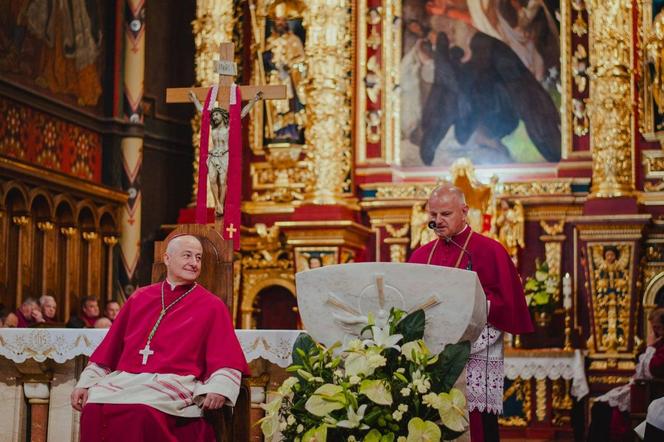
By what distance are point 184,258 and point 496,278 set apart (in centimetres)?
159

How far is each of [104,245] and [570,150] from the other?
527 cm

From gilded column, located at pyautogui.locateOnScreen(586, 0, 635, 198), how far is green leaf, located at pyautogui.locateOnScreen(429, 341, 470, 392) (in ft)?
24.7

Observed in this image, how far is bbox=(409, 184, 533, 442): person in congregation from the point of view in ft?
19.2

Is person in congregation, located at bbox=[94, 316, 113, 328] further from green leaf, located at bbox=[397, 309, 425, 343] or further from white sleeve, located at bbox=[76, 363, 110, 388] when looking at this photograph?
green leaf, located at bbox=[397, 309, 425, 343]

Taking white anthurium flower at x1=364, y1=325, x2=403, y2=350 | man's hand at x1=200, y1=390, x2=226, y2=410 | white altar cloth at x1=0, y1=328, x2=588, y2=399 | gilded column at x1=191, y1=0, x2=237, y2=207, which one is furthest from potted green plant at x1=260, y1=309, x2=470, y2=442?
gilded column at x1=191, y1=0, x2=237, y2=207

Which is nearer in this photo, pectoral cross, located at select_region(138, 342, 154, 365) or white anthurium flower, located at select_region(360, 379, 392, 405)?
white anthurium flower, located at select_region(360, 379, 392, 405)

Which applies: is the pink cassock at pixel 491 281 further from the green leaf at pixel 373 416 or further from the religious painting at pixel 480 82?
the religious painting at pixel 480 82

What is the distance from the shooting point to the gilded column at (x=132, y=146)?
531 inches

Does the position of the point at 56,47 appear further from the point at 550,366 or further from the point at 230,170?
the point at 550,366

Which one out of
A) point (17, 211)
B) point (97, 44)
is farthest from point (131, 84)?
point (17, 211)

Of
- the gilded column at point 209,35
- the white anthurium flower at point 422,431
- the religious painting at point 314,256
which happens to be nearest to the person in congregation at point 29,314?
the religious painting at point 314,256

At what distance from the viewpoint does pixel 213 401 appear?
18.1 ft

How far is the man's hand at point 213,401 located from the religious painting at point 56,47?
279 inches

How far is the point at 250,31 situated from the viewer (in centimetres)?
1367
